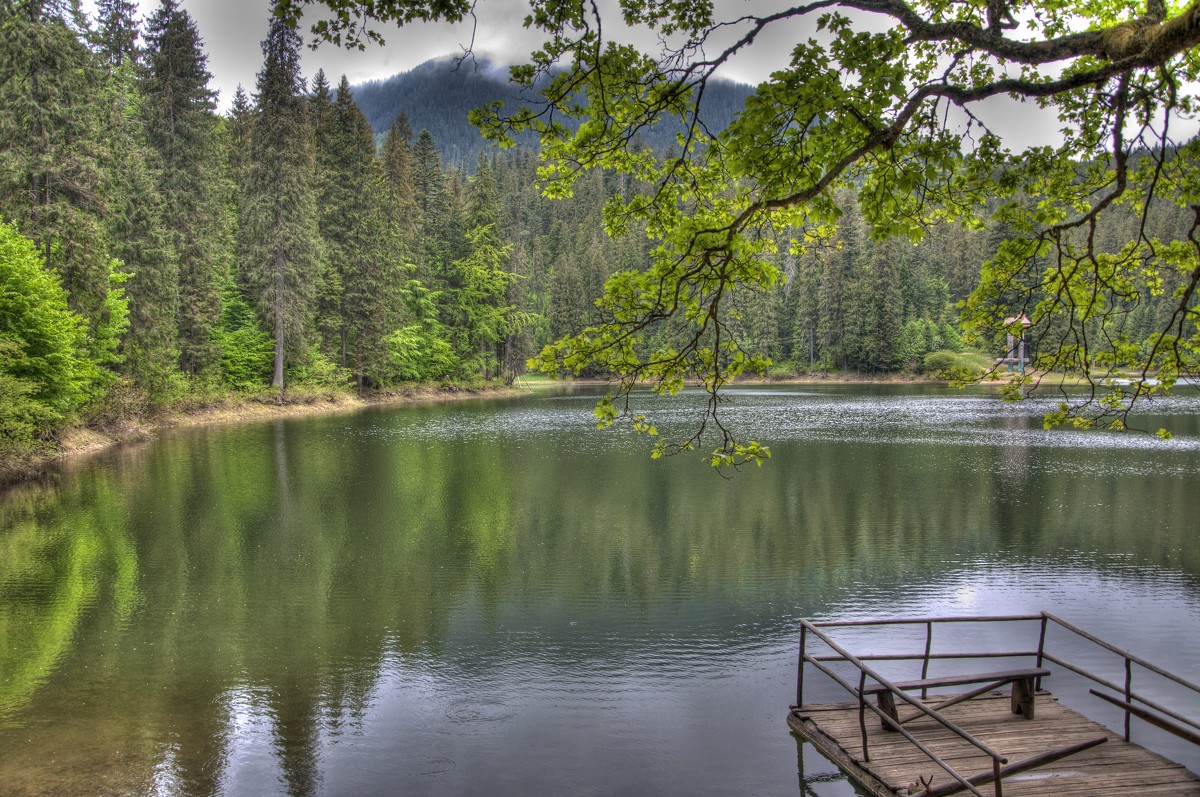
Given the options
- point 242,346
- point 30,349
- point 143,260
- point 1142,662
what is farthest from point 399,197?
point 1142,662

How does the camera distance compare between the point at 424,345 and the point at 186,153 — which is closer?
the point at 186,153

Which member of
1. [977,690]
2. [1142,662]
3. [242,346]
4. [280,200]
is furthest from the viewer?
[242,346]

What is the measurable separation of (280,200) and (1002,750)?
4205cm

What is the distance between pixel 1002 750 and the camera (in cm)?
680

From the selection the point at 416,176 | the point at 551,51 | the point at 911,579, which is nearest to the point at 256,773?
the point at 551,51

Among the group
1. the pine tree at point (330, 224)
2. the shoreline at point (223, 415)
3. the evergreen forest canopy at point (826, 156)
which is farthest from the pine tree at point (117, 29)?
the evergreen forest canopy at point (826, 156)

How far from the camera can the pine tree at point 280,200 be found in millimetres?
40781

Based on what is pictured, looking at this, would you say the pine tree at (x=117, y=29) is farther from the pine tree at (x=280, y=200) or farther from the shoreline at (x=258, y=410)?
the shoreline at (x=258, y=410)

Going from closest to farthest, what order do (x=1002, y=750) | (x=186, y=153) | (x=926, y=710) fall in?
(x=926, y=710), (x=1002, y=750), (x=186, y=153)

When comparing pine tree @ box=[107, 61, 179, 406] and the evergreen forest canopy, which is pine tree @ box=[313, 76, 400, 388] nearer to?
pine tree @ box=[107, 61, 179, 406]

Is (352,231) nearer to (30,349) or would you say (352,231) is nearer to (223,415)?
(223,415)

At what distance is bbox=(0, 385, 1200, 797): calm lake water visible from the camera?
723 cm

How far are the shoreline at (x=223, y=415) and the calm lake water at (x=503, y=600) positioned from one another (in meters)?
1.36

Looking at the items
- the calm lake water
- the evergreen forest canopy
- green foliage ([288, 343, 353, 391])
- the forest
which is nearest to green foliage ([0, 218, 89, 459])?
the forest
